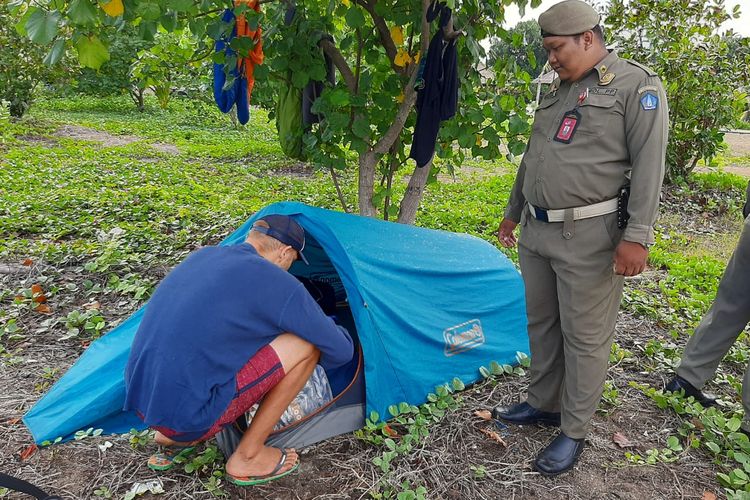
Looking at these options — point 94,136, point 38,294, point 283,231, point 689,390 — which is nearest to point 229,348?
point 283,231

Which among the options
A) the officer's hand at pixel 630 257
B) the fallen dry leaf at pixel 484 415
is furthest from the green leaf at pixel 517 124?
the fallen dry leaf at pixel 484 415

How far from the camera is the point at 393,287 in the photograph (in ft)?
8.89

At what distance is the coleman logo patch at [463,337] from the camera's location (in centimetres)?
284

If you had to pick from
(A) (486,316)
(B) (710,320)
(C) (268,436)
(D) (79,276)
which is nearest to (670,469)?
(B) (710,320)

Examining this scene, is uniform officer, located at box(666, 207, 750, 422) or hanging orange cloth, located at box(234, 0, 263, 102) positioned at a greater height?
hanging orange cloth, located at box(234, 0, 263, 102)

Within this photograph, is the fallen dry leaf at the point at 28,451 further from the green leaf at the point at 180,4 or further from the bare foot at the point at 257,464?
the green leaf at the point at 180,4

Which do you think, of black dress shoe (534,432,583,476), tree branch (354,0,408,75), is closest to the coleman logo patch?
black dress shoe (534,432,583,476)

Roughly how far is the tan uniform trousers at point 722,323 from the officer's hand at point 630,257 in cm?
97

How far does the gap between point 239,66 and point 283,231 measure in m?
1.46

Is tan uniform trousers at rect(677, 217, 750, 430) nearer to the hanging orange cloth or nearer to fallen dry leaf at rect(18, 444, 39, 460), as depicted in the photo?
the hanging orange cloth

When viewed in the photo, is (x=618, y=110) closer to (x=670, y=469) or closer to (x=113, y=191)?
(x=670, y=469)

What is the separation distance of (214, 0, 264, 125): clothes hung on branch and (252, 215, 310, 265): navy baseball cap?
4.23 ft

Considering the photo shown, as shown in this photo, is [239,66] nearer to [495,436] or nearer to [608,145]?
[608,145]

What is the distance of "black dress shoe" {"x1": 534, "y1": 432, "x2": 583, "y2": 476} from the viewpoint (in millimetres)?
2295
